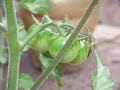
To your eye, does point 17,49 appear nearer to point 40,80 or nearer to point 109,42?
point 40,80

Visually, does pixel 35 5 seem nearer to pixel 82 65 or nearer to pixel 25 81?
pixel 25 81

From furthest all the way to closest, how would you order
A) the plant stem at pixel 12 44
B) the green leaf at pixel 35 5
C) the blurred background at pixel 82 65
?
the blurred background at pixel 82 65, the green leaf at pixel 35 5, the plant stem at pixel 12 44

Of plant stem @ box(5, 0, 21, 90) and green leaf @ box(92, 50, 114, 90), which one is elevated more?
plant stem @ box(5, 0, 21, 90)

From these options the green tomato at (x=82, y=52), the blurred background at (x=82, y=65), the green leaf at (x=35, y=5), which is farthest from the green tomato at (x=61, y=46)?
the blurred background at (x=82, y=65)

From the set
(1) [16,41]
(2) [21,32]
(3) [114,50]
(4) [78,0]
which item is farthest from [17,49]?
(3) [114,50]

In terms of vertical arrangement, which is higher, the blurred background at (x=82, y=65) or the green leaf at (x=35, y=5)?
the green leaf at (x=35, y=5)

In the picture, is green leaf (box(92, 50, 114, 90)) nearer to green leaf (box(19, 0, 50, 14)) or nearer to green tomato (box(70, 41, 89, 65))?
green tomato (box(70, 41, 89, 65))

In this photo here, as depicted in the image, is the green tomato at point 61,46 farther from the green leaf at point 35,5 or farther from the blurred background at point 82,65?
the blurred background at point 82,65

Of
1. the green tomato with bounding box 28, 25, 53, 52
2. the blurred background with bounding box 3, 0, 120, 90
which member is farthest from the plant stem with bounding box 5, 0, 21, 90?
the blurred background with bounding box 3, 0, 120, 90
